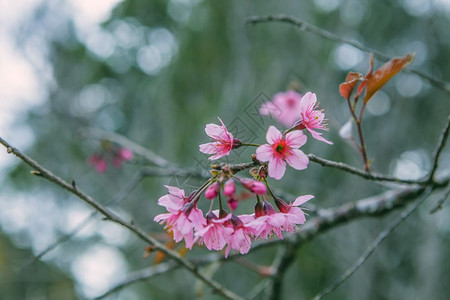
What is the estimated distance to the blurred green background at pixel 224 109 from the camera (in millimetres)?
4203

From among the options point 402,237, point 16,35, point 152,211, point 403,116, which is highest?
point 16,35

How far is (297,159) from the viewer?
88cm

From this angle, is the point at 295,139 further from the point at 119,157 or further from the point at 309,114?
the point at 119,157

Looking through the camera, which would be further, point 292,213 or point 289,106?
point 289,106

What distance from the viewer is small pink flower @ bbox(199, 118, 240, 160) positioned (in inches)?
37.9

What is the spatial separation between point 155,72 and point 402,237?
4.19 m

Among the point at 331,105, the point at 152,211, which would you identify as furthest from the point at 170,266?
the point at 152,211

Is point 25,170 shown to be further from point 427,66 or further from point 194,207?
point 427,66

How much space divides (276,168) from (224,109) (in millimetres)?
3113

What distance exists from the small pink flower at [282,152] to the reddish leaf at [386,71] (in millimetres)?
323

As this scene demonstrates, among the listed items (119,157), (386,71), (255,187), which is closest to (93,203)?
(255,187)

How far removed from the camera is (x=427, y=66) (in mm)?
5441

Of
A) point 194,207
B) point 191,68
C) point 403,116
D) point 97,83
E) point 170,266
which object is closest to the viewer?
point 194,207

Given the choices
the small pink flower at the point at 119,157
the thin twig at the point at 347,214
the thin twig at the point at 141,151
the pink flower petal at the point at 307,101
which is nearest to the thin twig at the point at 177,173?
the thin twig at the point at 141,151
